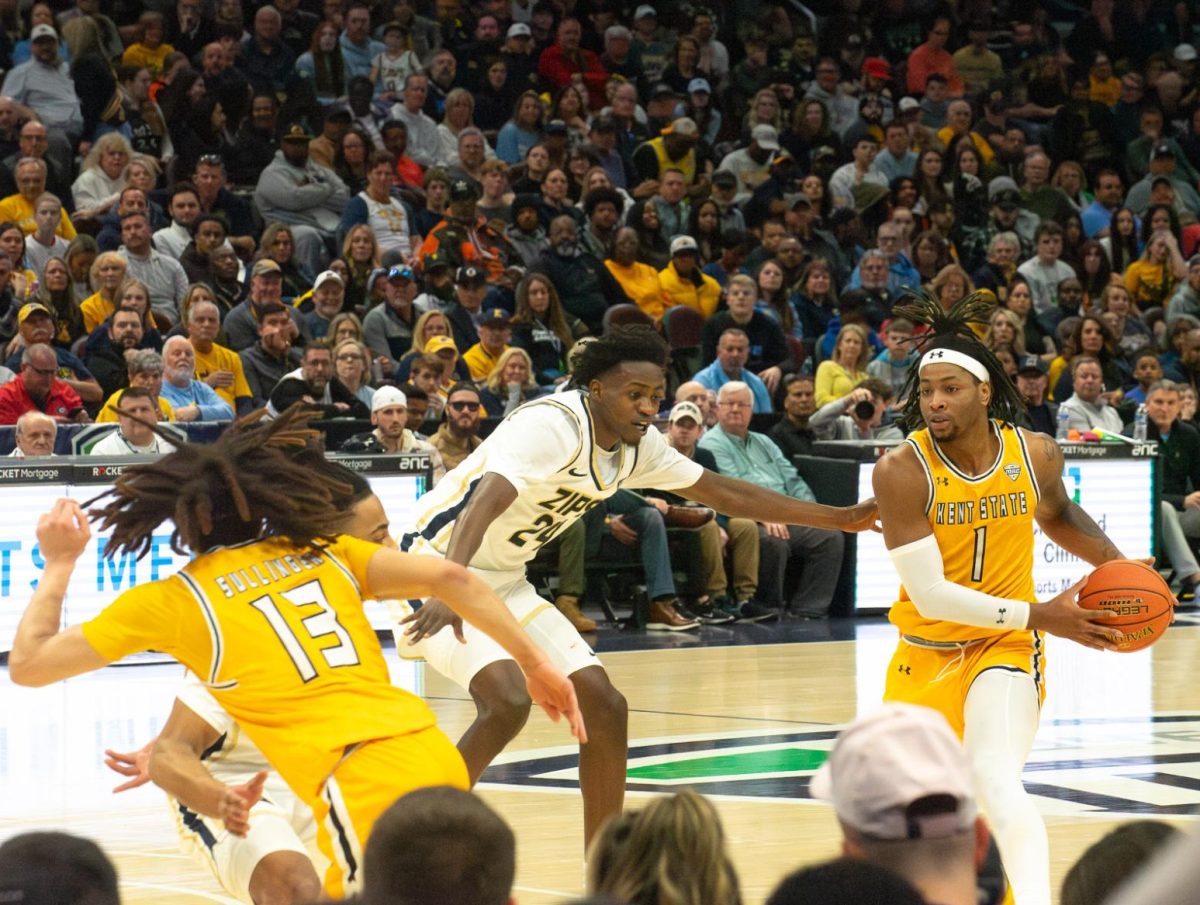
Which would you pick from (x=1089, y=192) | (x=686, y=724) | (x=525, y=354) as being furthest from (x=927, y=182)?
(x=686, y=724)

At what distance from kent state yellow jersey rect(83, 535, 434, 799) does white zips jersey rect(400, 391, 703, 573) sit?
6.09ft

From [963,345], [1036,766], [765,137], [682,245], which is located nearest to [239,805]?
[963,345]

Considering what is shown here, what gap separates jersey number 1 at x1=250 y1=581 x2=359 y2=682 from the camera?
3.72 meters

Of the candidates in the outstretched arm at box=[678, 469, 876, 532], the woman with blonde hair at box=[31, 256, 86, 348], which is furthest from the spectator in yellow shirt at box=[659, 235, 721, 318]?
the outstretched arm at box=[678, 469, 876, 532]

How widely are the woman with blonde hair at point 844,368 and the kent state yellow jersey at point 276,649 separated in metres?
9.93

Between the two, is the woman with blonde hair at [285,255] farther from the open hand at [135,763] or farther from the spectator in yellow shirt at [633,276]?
the open hand at [135,763]

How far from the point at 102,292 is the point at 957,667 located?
8.80 metres

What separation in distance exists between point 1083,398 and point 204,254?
6.40m

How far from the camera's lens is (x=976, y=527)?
5.29 m

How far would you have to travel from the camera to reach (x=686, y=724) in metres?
8.48

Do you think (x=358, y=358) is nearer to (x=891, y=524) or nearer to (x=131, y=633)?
(x=891, y=524)

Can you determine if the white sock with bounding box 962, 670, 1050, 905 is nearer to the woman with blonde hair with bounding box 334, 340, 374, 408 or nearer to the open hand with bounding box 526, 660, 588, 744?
the open hand with bounding box 526, 660, 588, 744

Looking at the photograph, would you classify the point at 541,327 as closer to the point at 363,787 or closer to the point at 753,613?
the point at 753,613

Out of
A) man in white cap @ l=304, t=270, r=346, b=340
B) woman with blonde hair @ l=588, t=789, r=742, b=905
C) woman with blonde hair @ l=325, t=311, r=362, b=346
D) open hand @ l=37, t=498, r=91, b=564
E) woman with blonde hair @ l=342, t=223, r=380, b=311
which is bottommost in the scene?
woman with blonde hair @ l=588, t=789, r=742, b=905
